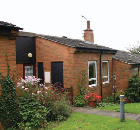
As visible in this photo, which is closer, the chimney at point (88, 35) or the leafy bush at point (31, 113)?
the leafy bush at point (31, 113)

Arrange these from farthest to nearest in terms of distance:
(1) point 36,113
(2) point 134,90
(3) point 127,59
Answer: (3) point 127,59 < (2) point 134,90 < (1) point 36,113

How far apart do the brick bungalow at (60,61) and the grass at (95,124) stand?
3401 millimetres

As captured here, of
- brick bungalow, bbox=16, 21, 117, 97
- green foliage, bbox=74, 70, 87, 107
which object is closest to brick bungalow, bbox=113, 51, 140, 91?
brick bungalow, bbox=16, 21, 117, 97

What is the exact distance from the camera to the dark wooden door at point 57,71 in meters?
10.7

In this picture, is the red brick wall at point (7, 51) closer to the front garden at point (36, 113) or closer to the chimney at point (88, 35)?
the front garden at point (36, 113)

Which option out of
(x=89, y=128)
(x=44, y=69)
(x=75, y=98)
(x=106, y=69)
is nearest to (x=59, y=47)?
(x=44, y=69)

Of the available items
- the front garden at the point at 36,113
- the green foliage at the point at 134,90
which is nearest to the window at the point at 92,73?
the green foliage at the point at 134,90

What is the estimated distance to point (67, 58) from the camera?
10375 millimetres

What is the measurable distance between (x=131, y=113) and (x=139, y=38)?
37.5 meters

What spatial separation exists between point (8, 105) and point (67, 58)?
17.0 feet

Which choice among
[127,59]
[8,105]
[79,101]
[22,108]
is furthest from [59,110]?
[127,59]

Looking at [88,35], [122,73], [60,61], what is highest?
[88,35]

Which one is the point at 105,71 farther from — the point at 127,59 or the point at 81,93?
the point at 81,93

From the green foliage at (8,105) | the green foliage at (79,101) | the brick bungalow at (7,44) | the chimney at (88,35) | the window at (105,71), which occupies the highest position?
the chimney at (88,35)
